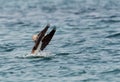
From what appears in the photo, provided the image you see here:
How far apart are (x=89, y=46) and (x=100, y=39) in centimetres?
268

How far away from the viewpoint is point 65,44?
28.0 m

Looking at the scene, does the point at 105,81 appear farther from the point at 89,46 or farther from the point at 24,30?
the point at 24,30

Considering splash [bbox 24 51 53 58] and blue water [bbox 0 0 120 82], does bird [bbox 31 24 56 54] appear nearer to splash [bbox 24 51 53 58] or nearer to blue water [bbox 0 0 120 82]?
splash [bbox 24 51 53 58]

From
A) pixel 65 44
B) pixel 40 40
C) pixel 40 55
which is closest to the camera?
pixel 40 40

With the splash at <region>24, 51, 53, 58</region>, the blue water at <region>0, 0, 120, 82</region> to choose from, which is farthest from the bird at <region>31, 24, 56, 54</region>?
the blue water at <region>0, 0, 120, 82</region>

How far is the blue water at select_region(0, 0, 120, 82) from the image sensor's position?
67.7 feet

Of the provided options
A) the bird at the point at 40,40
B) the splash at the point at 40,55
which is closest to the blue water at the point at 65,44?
the splash at the point at 40,55

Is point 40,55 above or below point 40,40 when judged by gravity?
below

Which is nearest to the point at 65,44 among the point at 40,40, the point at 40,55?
the point at 40,55

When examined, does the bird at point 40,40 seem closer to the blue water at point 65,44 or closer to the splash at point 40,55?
the splash at point 40,55

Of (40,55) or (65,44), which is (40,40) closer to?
(40,55)

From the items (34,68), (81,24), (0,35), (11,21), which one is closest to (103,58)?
(34,68)

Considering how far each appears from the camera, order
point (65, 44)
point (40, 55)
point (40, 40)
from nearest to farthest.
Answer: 1. point (40, 40)
2. point (40, 55)
3. point (65, 44)

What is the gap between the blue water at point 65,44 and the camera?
67.7ft
